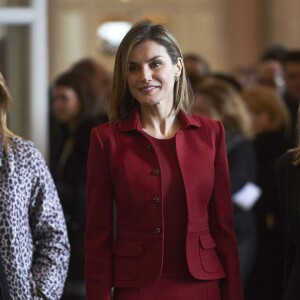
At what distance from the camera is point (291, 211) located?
3717mm

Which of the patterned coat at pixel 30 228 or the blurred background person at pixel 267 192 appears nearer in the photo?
the patterned coat at pixel 30 228

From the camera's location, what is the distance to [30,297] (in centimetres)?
386

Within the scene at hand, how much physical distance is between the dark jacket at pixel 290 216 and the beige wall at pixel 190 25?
12.6 m

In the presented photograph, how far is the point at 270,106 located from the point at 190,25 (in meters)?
9.84

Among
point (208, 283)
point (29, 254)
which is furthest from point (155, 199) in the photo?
point (29, 254)

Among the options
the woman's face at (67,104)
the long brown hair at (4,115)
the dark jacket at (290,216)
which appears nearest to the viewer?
the dark jacket at (290,216)

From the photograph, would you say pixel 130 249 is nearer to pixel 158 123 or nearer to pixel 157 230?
pixel 157 230

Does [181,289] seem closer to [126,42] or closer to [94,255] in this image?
[94,255]

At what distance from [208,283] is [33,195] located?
0.77 m

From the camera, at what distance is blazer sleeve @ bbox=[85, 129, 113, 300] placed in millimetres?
3600

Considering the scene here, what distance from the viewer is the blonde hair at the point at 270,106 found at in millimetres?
7211

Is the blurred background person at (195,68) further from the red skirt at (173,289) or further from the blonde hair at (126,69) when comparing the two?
the red skirt at (173,289)

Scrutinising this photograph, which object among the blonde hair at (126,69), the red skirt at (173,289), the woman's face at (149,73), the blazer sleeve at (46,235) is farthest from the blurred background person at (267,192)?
the woman's face at (149,73)

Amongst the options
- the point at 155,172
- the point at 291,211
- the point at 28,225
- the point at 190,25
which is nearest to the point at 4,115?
the point at 28,225
